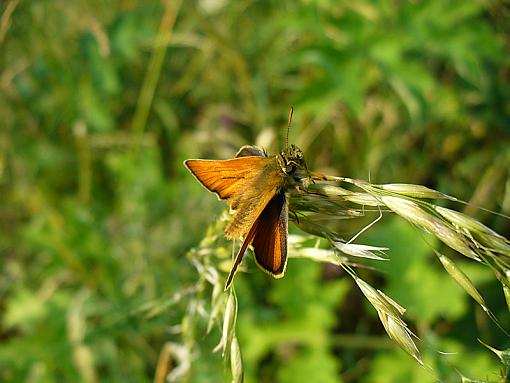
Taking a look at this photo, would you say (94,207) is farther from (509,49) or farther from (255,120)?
(509,49)

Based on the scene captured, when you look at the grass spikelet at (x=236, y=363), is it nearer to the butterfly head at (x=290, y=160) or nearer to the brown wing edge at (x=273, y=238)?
the brown wing edge at (x=273, y=238)

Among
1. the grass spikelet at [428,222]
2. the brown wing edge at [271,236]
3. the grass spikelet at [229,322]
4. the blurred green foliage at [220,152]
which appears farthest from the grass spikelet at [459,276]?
the blurred green foliage at [220,152]

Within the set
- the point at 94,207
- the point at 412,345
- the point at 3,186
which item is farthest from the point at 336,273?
the point at 412,345

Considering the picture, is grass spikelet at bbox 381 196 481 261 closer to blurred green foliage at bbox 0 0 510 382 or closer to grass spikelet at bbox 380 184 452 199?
grass spikelet at bbox 380 184 452 199

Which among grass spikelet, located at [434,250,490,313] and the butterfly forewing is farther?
the butterfly forewing

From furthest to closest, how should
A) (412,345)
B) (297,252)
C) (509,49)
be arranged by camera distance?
(509,49)
(297,252)
(412,345)

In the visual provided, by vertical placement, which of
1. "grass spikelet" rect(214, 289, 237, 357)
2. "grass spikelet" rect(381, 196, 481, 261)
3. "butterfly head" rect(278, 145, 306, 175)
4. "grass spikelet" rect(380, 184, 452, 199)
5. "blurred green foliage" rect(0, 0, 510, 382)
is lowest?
"blurred green foliage" rect(0, 0, 510, 382)

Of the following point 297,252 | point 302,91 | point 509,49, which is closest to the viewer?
point 297,252

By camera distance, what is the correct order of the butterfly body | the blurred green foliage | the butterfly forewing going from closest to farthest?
the butterfly body < the butterfly forewing < the blurred green foliage

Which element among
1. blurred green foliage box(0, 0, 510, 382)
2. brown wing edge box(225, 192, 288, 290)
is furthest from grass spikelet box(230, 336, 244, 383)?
blurred green foliage box(0, 0, 510, 382)
